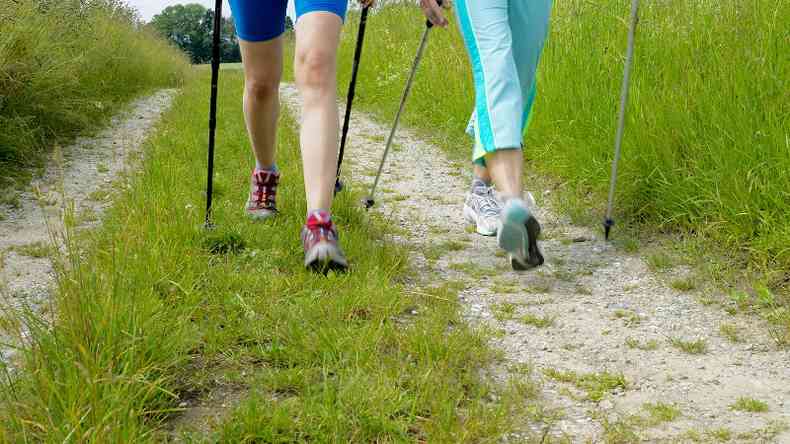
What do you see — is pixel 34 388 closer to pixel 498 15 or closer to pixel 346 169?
pixel 498 15

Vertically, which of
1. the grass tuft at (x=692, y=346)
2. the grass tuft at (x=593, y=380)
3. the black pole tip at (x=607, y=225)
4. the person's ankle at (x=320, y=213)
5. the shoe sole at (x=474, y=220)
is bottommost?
the grass tuft at (x=593, y=380)

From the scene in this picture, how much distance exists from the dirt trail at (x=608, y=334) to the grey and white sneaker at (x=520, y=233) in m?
0.16

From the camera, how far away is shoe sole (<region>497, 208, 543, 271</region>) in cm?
310

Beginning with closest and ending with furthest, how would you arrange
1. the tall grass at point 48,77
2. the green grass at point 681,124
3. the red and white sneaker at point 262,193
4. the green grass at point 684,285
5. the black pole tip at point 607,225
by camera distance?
the green grass at point 684,285 → the green grass at point 681,124 → the black pole tip at point 607,225 → the red and white sneaker at point 262,193 → the tall grass at point 48,77

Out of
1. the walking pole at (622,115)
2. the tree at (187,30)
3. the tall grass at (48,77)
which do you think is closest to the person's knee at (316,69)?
the walking pole at (622,115)

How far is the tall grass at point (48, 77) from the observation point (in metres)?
5.87

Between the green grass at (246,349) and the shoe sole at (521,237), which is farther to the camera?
the shoe sole at (521,237)

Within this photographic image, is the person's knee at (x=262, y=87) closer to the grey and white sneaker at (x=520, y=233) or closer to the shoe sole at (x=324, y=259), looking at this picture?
the shoe sole at (x=324, y=259)

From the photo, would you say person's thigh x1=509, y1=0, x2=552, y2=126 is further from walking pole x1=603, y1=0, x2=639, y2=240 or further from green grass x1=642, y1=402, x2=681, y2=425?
green grass x1=642, y1=402, x2=681, y2=425

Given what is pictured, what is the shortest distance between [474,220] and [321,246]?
4.29 ft

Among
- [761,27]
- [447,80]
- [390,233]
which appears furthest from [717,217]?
[447,80]

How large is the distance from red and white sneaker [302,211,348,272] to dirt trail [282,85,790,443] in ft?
1.69

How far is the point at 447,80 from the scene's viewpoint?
784 centimetres

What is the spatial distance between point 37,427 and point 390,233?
2554 mm
